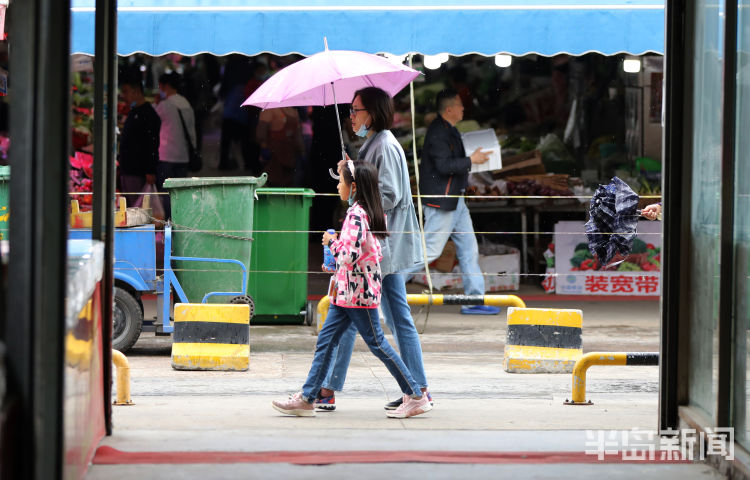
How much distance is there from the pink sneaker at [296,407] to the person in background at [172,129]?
6343mm

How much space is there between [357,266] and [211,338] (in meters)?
2.31

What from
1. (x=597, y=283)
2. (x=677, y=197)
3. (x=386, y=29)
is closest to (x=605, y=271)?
(x=597, y=283)

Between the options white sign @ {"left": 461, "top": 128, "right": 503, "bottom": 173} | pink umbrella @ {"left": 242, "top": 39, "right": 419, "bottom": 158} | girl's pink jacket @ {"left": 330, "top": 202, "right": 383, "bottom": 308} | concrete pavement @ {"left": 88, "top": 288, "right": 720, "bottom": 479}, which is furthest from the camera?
white sign @ {"left": 461, "top": 128, "right": 503, "bottom": 173}

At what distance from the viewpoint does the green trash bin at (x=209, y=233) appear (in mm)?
8930

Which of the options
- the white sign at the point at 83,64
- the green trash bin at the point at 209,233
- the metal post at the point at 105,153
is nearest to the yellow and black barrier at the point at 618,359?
the metal post at the point at 105,153

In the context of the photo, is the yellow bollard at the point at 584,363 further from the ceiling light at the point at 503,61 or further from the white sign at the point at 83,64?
the white sign at the point at 83,64

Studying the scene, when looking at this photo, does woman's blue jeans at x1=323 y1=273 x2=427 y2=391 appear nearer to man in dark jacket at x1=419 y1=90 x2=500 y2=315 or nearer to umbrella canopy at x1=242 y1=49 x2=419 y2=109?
umbrella canopy at x1=242 y1=49 x2=419 y2=109

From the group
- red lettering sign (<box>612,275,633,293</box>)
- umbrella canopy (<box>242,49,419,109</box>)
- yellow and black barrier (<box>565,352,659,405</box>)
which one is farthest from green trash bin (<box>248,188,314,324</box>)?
red lettering sign (<box>612,275,633,293</box>)

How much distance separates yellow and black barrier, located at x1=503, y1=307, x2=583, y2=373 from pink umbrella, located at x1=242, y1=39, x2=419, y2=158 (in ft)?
6.32

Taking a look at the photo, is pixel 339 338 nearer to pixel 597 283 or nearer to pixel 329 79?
pixel 329 79

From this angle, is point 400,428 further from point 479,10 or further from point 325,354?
point 479,10

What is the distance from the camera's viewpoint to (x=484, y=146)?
1108 centimetres

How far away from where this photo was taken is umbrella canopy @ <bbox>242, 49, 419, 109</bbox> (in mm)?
7195

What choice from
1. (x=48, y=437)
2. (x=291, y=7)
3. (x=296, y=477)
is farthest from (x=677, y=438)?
(x=291, y=7)
